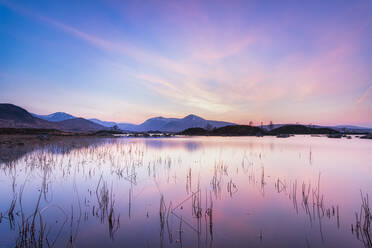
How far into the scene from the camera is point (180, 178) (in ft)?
38.3

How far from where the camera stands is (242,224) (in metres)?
5.86

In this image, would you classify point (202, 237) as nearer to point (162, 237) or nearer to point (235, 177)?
point (162, 237)

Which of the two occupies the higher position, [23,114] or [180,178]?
[23,114]

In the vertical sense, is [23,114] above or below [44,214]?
above

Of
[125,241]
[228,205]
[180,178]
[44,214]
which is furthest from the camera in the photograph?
[180,178]

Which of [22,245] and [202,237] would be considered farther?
[202,237]

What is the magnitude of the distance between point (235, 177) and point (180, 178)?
387 centimetres

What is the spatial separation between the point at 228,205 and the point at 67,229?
590 cm

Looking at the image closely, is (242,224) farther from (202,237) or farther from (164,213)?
(164,213)

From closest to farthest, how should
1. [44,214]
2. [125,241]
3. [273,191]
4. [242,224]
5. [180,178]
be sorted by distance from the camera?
[125,241]
[242,224]
[44,214]
[273,191]
[180,178]

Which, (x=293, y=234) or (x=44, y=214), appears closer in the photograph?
(x=293, y=234)

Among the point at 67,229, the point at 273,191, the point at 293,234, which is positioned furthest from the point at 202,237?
the point at 273,191

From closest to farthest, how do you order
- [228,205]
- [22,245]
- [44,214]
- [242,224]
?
[22,245], [242,224], [44,214], [228,205]

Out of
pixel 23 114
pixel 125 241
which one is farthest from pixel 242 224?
pixel 23 114
